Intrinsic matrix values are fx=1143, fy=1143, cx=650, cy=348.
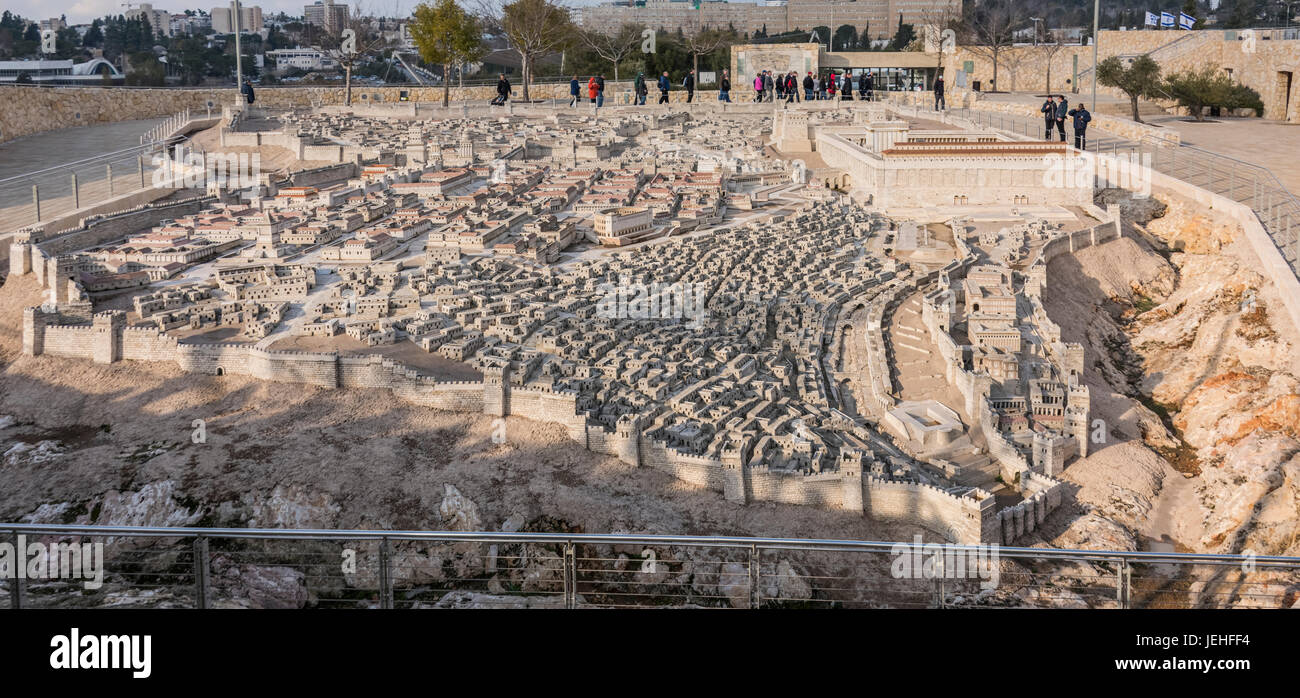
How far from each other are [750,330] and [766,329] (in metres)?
0.41

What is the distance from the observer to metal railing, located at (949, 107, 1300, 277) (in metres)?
18.5

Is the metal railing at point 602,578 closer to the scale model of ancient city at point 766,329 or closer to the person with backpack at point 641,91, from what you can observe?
the scale model of ancient city at point 766,329

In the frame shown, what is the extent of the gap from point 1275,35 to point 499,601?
34.9 m

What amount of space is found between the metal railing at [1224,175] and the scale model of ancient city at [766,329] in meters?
0.46

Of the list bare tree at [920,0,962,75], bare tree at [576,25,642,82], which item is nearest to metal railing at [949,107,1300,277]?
bare tree at [920,0,962,75]

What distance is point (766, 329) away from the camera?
1711 cm

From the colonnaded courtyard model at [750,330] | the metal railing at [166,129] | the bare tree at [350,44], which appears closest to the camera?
the colonnaded courtyard model at [750,330]

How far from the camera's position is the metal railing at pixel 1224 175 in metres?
18.5

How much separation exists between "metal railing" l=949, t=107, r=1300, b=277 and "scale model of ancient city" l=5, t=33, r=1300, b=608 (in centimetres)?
46

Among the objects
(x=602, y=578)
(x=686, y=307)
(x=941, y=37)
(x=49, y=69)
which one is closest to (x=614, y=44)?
(x=941, y=37)

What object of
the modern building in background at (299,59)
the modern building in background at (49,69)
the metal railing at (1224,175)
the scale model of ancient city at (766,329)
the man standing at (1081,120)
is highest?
the modern building in background at (299,59)

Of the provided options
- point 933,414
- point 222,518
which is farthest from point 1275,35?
point 222,518

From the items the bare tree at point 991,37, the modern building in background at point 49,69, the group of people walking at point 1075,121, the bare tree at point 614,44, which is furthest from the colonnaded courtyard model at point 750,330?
the modern building in background at point 49,69

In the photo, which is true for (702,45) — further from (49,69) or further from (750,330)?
(750,330)
